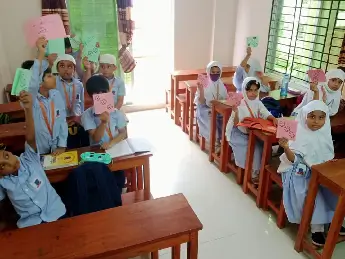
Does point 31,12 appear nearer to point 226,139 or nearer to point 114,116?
point 114,116

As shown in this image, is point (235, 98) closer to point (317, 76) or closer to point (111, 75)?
point (317, 76)

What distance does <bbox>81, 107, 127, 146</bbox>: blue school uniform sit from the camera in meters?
2.30

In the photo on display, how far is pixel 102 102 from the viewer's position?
2.04 m

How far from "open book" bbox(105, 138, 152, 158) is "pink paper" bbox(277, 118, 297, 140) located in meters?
0.88

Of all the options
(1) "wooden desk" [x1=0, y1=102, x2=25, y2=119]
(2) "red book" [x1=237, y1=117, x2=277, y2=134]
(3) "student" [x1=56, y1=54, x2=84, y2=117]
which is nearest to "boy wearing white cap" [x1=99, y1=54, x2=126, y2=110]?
(3) "student" [x1=56, y1=54, x2=84, y2=117]

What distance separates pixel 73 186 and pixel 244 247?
1321mm

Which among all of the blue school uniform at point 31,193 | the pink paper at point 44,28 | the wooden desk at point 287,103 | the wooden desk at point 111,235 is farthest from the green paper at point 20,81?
the wooden desk at point 287,103

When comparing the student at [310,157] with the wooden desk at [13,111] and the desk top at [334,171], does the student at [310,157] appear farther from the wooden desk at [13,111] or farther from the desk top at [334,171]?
the wooden desk at [13,111]

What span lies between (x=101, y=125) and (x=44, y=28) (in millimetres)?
808

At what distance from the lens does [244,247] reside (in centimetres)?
233

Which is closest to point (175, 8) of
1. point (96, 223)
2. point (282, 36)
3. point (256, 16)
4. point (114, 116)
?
point (256, 16)

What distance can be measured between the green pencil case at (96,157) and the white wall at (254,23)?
9.88 ft

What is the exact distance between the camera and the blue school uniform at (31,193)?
173 cm

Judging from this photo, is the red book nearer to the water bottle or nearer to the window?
the water bottle
